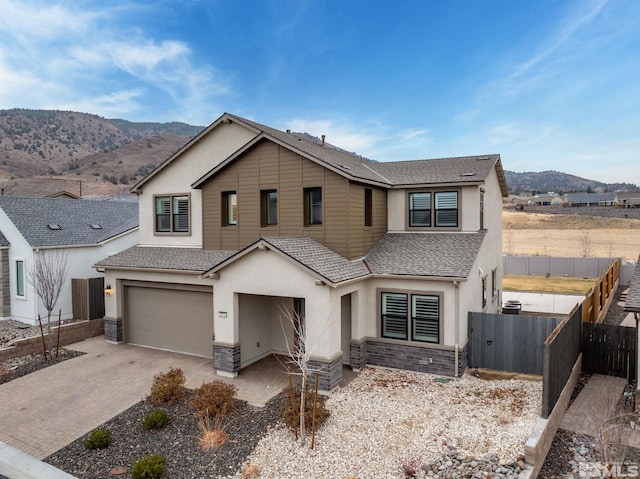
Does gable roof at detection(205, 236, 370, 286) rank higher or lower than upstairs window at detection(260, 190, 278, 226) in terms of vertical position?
lower

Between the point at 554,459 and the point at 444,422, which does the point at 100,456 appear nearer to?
the point at 444,422

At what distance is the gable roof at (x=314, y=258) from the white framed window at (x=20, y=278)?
440 inches

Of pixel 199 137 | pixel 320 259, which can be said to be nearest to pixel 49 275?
pixel 199 137

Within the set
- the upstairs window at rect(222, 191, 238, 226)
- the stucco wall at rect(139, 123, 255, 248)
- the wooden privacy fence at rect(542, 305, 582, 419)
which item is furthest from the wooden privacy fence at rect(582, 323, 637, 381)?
the stucco wall at rect(139, 123, 255, 248)

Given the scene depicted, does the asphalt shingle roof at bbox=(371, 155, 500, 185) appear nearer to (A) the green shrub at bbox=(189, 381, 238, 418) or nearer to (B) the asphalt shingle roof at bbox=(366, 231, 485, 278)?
(B) the asphalt shingle roof at bbox=(366, 231, 485, 278)

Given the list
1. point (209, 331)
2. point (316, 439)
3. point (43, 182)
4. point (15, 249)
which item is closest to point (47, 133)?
point (43, 182)

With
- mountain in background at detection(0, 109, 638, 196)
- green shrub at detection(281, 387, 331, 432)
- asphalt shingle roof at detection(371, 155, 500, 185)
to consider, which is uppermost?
mountain in background at detection(0, 109, 638, 196)

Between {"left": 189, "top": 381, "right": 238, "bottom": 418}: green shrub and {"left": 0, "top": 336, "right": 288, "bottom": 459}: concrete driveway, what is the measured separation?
33.6 inches

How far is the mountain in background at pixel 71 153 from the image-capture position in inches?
2530

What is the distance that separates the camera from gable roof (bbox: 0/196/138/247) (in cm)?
1760

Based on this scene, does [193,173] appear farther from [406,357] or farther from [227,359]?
[406,357]

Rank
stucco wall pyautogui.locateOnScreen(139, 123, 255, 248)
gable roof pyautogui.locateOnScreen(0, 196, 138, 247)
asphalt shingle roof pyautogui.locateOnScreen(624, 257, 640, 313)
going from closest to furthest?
asphalt shingle roof pyautogui.locateOnScreen(624, 257, 640, 313), stucco wall pyautogui.locateOnScreen(139, 123, 255, 248), gable roof pyautogui.locateOnScreen(0, 196, 138, 247)

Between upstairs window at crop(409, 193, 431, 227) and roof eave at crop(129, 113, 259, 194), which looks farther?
roof eave at crop(129, 113, 259, 194)

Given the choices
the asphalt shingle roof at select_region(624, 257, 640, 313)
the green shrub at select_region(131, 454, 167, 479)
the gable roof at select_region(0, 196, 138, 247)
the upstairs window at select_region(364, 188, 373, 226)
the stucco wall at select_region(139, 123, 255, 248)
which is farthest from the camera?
the gable roof at select_region(0, 196, 138, 247)
